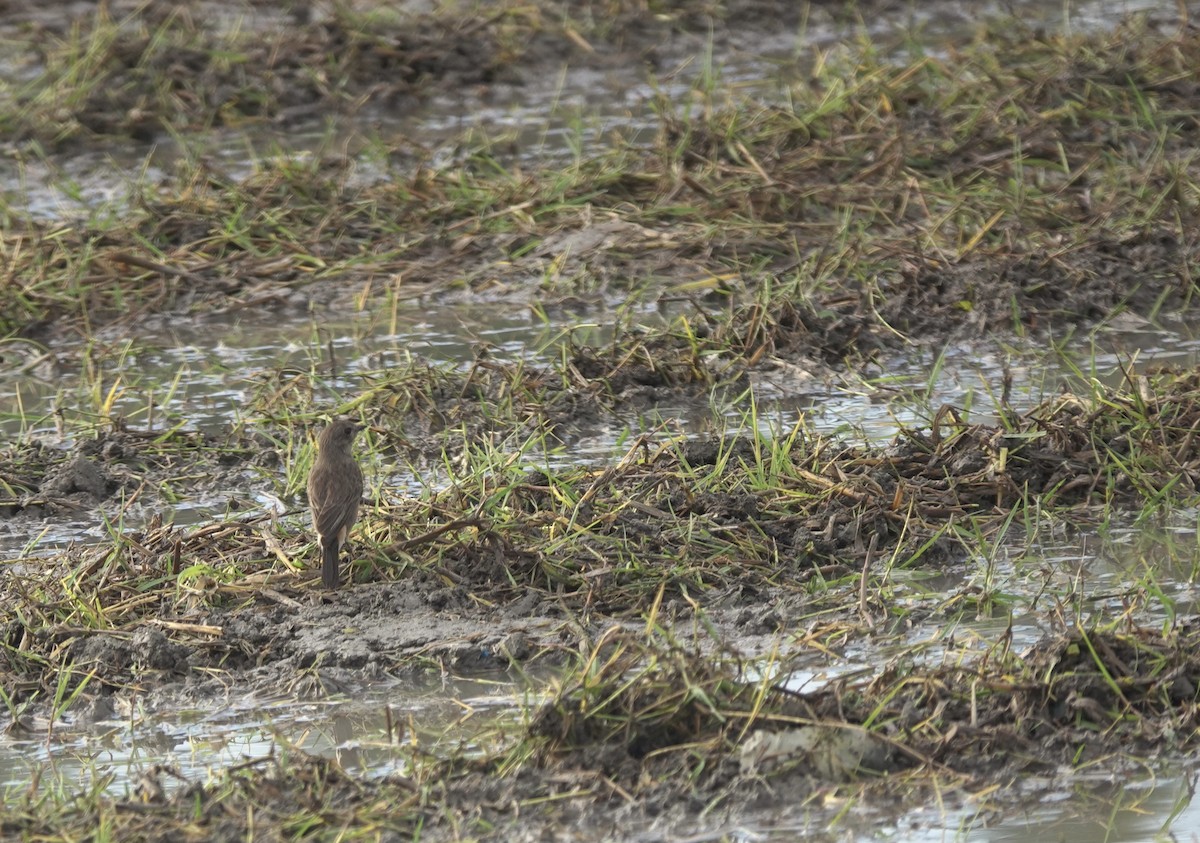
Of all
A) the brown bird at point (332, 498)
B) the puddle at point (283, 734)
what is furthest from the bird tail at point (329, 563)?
the puddle at point (283, 734)

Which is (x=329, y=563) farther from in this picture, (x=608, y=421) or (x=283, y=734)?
(x=608, y=421)

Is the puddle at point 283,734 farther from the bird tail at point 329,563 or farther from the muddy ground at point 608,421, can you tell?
the bird tail at point 329,563

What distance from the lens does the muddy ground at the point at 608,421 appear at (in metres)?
4.94

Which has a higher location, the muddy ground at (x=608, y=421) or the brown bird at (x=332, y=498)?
the brown bird at (x=332, y=498)

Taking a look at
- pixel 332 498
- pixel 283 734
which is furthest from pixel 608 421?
pixel 283 734

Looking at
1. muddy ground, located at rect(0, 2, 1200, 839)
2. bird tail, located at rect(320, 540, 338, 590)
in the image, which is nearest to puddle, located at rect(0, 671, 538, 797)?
muddy ground, located at rect(0, 2, 1200, 839)

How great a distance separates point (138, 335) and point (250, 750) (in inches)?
170

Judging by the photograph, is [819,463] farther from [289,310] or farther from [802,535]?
[289,310]

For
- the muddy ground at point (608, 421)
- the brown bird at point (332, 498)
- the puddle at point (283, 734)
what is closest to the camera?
the muddy ground at point (608, 421)

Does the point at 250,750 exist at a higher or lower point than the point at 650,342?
higher

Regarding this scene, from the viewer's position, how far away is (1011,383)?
25.1 ft

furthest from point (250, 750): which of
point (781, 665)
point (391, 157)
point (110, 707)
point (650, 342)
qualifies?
point (391, 157)

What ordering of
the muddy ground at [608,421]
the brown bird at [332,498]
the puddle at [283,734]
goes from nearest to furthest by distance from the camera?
1. the muddy ground at [608,421]
2. the puddle at [283,734]
3. the brown bird at [332,498]

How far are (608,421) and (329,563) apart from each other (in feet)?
6.51
